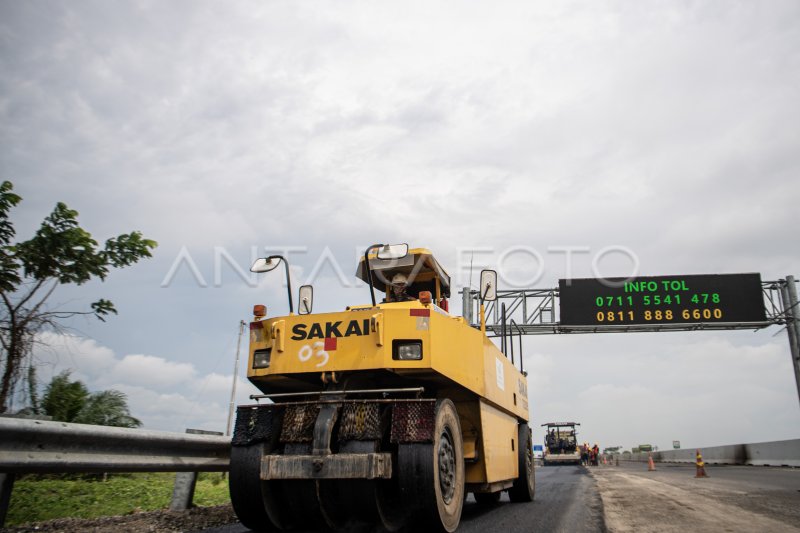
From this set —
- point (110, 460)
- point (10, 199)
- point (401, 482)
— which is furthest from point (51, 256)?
point (401, 482)

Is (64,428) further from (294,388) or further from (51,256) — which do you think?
(51,256)

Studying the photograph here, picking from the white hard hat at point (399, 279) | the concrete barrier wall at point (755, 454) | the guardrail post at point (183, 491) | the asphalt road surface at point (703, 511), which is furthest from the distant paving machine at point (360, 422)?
the concrete barrier wall at point (755, 454)

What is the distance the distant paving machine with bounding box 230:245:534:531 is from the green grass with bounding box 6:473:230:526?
1.99 meters

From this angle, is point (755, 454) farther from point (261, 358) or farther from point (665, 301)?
point (261, 358)

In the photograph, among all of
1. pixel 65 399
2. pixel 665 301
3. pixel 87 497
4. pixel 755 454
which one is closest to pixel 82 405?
pixel 65 399

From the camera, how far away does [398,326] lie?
507 cm

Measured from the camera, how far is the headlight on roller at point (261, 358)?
5430 mm

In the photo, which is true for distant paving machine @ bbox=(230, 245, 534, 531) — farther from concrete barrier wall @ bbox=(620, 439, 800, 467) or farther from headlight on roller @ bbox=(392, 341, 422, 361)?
concrete barrier wall @ bbox=(620, 439, 800, 467)

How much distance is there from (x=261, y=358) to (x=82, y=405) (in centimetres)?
592

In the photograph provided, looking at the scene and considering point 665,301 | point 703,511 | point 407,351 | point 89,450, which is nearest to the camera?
point 89,450

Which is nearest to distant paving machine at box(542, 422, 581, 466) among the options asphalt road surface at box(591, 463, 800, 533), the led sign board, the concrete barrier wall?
the concrete barrier wall

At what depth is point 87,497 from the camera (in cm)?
635

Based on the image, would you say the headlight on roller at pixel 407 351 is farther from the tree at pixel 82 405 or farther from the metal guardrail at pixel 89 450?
the tree at pixel 82 405

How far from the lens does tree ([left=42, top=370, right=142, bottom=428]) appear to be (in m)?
9.14
